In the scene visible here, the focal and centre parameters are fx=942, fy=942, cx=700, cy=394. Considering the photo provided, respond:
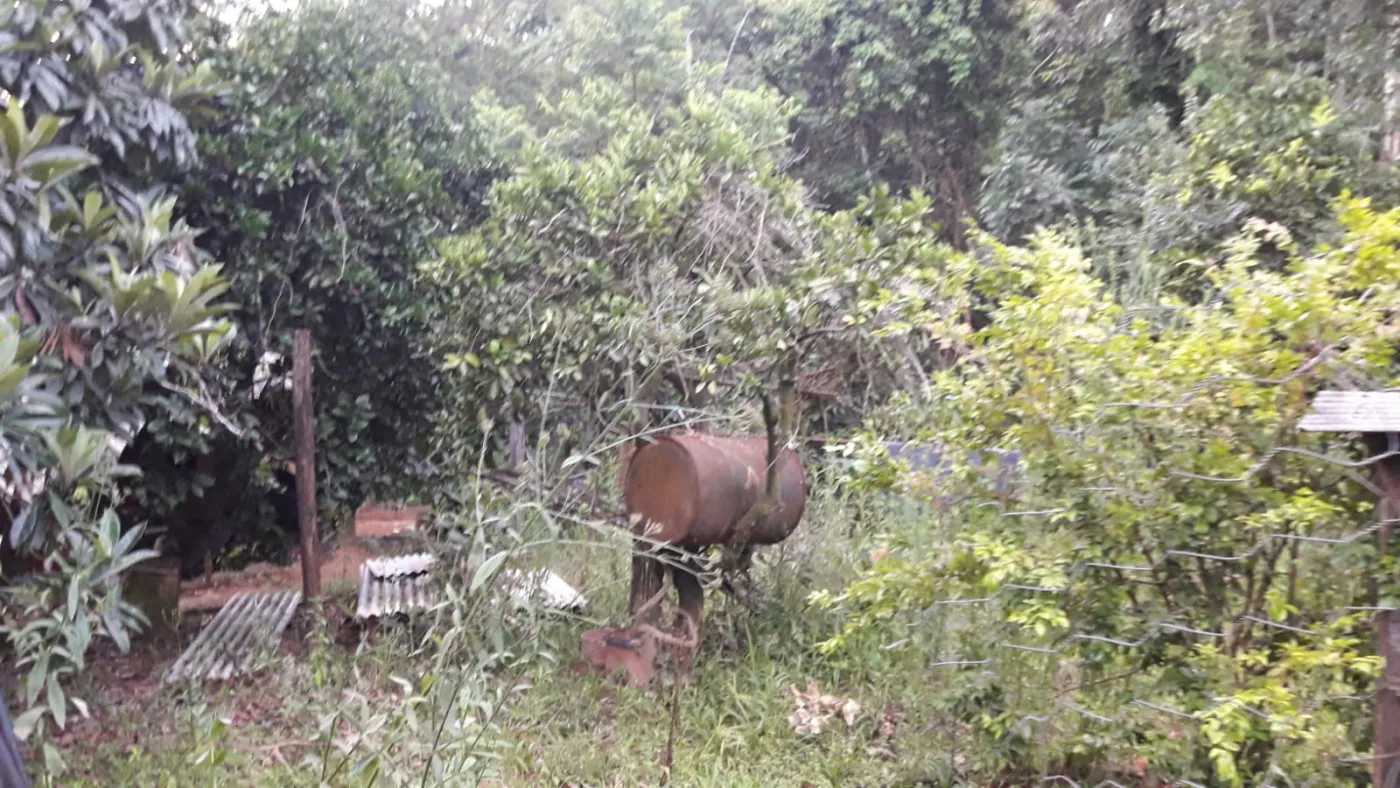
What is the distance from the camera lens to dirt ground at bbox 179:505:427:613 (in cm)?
672

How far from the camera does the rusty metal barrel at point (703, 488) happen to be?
3.83m

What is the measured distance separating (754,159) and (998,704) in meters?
3.06

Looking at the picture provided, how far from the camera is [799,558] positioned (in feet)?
16.1

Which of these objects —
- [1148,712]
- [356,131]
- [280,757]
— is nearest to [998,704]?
[1148,712]

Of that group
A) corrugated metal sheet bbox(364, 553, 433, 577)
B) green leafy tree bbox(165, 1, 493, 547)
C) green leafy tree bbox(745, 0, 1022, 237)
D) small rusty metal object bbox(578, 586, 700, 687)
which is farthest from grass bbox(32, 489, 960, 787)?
green leafy tree bbox(745, 0, 1022, 237)

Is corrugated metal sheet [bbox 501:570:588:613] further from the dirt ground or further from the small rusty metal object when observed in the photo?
the dirt ground

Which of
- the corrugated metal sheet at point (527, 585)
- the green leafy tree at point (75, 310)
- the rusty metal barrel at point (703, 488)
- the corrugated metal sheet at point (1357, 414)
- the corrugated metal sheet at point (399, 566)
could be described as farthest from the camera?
the corrugated metal sheet at point (399, 566)

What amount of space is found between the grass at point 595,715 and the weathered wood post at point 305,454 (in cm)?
45

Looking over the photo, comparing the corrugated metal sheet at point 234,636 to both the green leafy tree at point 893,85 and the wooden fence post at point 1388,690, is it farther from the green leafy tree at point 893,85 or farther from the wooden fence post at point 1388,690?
the green leafy tree at point 893,85

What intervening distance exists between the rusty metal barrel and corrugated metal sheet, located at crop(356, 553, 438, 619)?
130cm

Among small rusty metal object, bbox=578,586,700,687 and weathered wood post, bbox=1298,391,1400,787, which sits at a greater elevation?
weathered wood post, bbox=1298,391,1400,787

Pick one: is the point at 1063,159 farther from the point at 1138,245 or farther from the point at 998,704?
the point at 998,704

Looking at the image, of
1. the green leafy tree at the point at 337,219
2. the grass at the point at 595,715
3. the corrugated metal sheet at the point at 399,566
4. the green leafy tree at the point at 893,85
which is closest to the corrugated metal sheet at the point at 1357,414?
the grass at the point at 595,715

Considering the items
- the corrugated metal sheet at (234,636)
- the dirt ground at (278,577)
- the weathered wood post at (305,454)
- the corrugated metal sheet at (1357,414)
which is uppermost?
the corrugated metal sheet at (1357,414)
